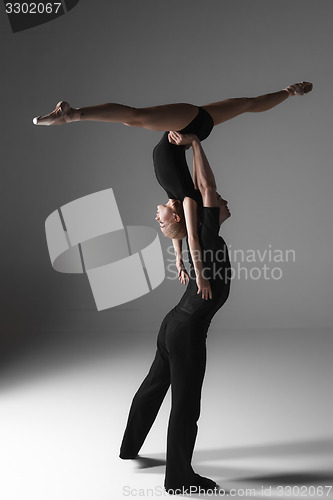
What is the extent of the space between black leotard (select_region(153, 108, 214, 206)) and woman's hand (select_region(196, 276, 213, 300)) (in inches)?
15.0

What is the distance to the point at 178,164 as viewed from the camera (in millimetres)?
3428

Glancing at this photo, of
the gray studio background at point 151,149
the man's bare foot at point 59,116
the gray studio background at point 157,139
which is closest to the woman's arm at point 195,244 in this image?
the man's bare foot at point 59,116

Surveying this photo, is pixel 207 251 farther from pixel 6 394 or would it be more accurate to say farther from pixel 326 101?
pixel 326 101

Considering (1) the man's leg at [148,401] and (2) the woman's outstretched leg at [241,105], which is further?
(1) the man's leg at [148,401]

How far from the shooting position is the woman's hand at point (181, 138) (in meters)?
3.39

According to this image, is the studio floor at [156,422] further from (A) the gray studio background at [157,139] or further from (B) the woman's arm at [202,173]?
(B) the woman's arm at [202,173]

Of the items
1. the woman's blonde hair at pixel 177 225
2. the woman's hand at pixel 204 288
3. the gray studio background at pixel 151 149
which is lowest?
the woman's hand at pixel 204 288

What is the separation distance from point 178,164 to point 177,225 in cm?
31

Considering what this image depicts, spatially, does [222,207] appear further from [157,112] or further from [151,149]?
[151,149]

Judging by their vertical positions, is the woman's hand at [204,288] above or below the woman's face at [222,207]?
below

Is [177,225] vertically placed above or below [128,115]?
below

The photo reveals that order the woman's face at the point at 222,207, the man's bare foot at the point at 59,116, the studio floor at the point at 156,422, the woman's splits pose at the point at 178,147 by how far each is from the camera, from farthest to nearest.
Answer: the studio floor at the point at 156,422
the woman's face at the point at 222,207
the woman's splits pose at the point at 178,147
the man's bare foot at the point at 59,116

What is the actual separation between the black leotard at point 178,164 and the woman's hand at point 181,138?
25 millimetres

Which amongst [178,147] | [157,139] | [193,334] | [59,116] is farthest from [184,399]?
A: [157,139]
